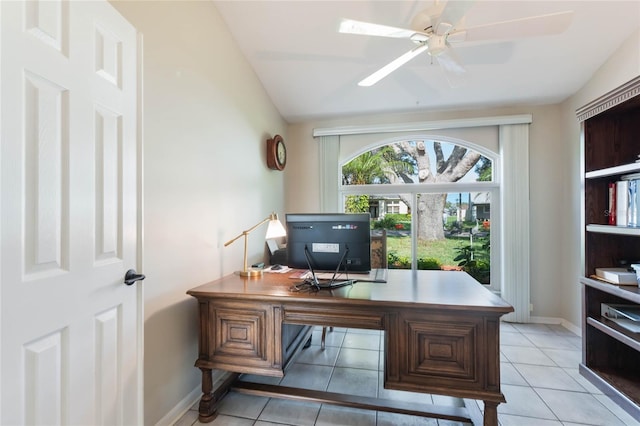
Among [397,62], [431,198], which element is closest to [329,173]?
[431,198]

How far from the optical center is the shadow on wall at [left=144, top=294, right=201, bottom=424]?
1.62 meters

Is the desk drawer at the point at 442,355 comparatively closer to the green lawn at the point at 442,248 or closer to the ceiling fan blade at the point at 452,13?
the ceiling fan blade at the point at 452,13

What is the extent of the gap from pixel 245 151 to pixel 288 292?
160 cm

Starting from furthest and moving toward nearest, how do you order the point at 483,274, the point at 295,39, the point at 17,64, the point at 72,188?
1. the point at 483,274
2. the point at 295,39
3. the point at 72,188
4. the point at 17,64

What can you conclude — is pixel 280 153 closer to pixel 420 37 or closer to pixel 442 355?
pixel 420 37

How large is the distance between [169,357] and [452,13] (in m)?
2.67

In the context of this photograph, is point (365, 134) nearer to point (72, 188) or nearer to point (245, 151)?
point (245, 151)

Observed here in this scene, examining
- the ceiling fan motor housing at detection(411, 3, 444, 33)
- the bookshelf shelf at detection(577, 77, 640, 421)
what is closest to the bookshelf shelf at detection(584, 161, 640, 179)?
the bookshelf shelf at detection(577, 77, 640, 421)

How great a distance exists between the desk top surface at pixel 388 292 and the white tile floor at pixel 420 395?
2.68ft

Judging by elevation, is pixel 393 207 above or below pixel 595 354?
above

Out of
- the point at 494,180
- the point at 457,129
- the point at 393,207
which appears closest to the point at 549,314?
Result: the point at 494,180

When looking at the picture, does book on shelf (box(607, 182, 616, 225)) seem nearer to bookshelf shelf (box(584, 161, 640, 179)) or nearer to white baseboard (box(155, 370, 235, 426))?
bookshelf shelf (box(584, 161, 640, 179))

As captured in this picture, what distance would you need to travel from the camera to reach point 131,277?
1317 mm

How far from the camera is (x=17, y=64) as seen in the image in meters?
0.86
